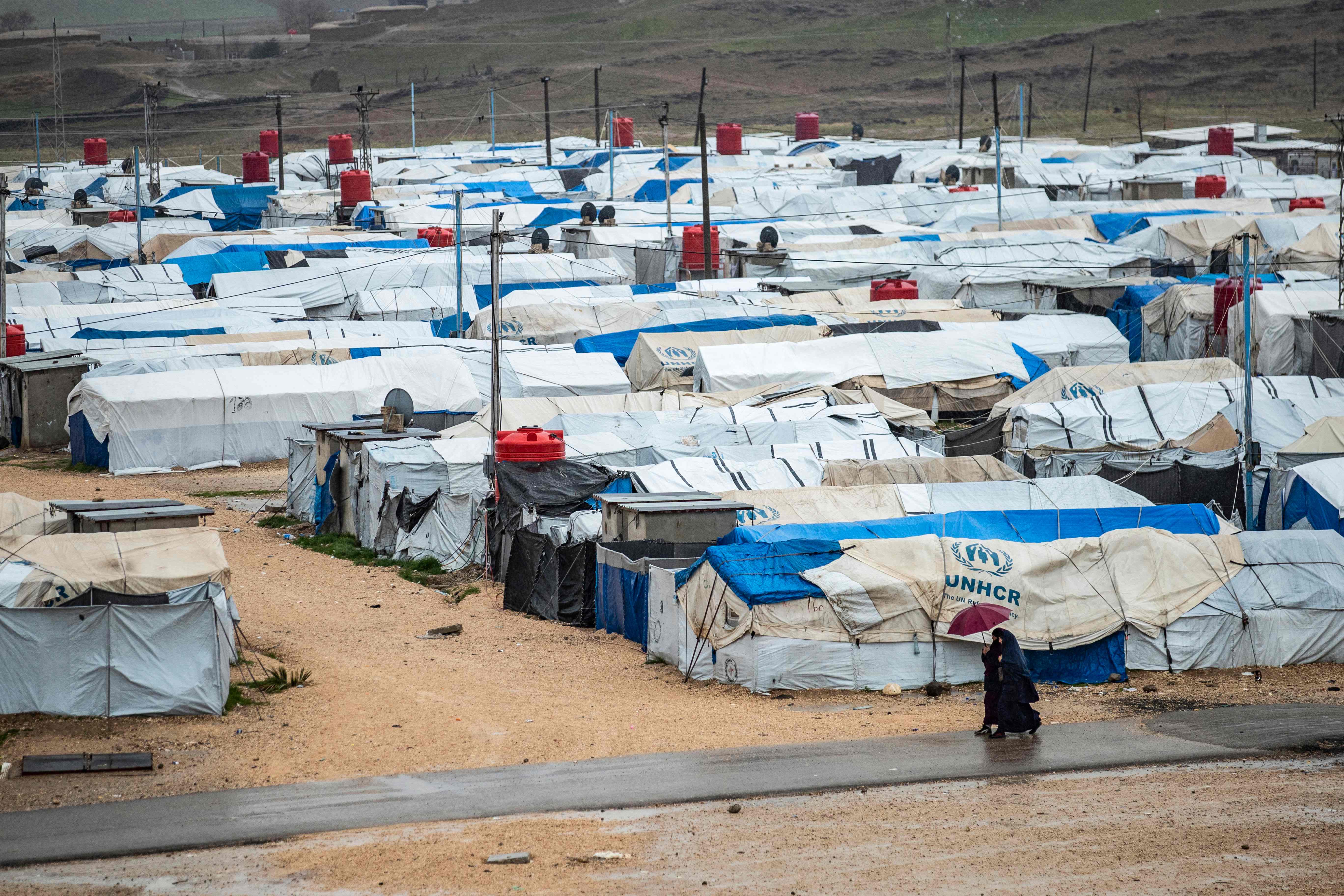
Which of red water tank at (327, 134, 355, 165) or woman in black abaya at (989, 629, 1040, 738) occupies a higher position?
red water tank at (327, 134, 355, 165)

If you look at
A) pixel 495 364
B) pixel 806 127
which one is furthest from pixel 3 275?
pixel 806 127

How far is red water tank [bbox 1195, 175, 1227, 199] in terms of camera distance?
6944 cm

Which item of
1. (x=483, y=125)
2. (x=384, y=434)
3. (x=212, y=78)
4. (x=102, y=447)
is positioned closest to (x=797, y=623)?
(x=384, y=434)

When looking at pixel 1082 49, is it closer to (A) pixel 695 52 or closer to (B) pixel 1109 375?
(A) pixel 695 52

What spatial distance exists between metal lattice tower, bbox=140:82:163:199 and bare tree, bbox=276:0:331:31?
93.1 meters

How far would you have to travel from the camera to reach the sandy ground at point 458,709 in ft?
49.3

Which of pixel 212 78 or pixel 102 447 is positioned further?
pixel 212 78

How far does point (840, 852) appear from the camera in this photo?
12.3 m

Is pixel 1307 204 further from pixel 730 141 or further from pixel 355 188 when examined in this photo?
pixel 355 188

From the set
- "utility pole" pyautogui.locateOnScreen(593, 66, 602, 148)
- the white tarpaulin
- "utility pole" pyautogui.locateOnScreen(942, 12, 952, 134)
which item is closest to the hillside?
"utility pole" pyautogui.locateOnScreen(942, 12, 952, 134)

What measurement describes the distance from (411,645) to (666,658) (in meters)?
3.63

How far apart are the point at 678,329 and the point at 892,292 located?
7.40 meters

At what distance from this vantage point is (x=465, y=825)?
13.0 m

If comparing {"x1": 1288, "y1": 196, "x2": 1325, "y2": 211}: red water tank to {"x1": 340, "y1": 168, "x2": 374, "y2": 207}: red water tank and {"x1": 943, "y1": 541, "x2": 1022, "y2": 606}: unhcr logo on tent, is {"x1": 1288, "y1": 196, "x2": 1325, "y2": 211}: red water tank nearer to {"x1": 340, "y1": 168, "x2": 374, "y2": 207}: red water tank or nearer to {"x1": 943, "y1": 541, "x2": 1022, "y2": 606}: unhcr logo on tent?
{"x1": 340, "y1": 168, "x2": 374, "y2": 207}: red water tank
